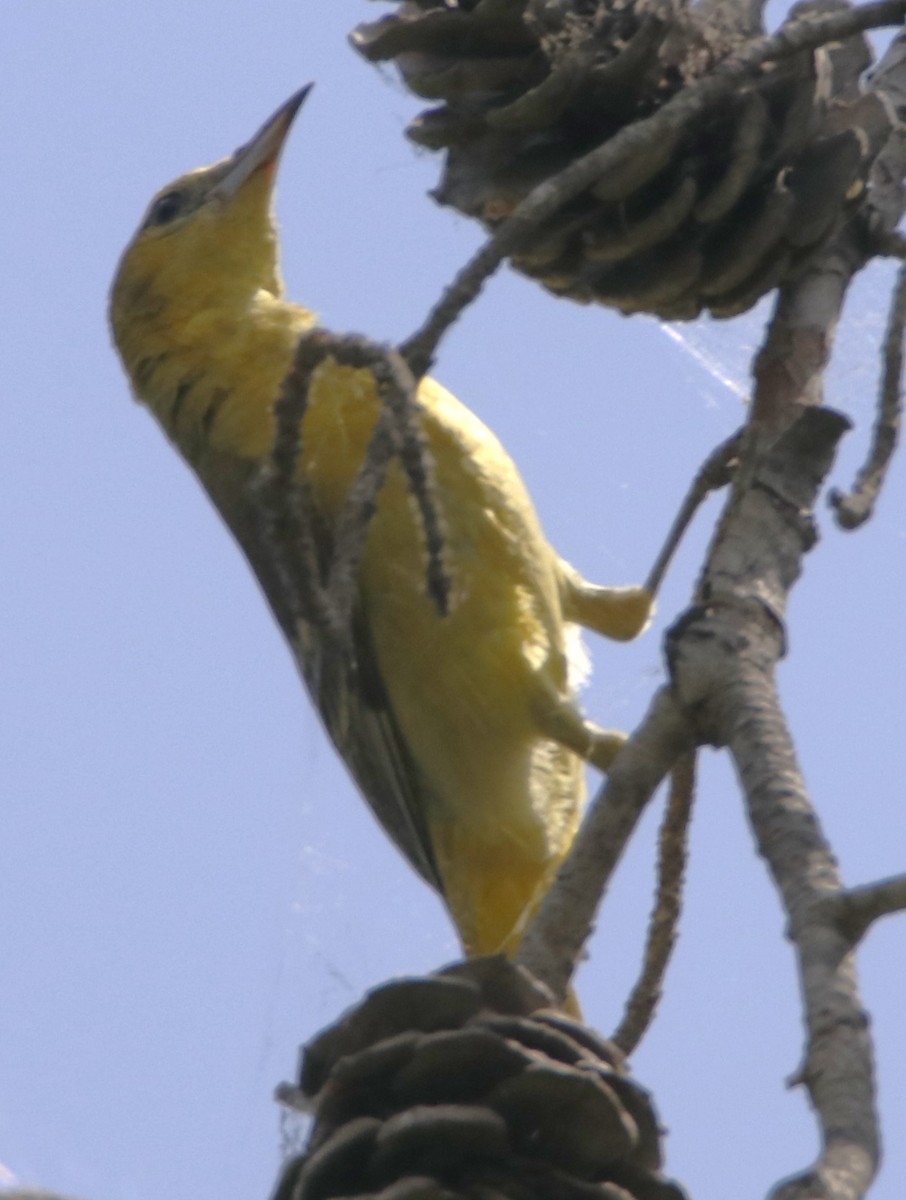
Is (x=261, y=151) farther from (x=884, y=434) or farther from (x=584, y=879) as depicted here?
(x=584, y=879)

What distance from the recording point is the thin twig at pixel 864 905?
1.91m

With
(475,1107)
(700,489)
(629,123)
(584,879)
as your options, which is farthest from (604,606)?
(475,1107)

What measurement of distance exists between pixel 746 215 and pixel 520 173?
1.30 ft

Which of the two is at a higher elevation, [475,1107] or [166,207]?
[166,207]

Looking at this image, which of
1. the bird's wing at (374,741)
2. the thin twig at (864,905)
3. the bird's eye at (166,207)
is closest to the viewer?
the thin twig at (864,905)

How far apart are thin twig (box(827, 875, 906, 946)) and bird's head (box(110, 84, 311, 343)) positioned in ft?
10.0

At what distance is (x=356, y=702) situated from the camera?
4.26 m

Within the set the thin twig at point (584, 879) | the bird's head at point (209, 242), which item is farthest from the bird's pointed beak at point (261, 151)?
the thin twig at point (584, 879)

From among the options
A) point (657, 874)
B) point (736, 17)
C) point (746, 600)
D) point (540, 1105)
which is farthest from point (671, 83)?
point (540, 1105)

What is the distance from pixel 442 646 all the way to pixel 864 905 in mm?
2264

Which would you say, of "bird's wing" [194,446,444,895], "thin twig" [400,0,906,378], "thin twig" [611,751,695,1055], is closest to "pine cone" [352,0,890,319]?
"thin twig" [400,0,906,378]

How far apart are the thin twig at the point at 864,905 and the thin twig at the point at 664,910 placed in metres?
0.63

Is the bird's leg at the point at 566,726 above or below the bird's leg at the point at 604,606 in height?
below

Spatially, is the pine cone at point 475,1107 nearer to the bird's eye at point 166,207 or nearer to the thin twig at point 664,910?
the thin twig at point 664,910
